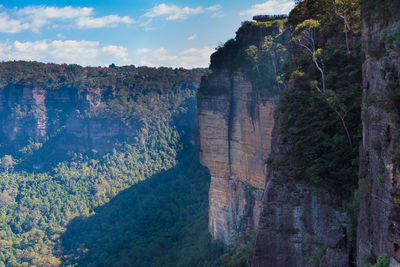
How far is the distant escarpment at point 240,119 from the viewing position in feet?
75.2

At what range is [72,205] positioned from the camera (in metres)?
55.7

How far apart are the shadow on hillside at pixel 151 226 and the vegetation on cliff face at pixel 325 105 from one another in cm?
1953

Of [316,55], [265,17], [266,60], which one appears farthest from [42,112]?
[316,55]

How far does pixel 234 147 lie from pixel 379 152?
18518 millimetres

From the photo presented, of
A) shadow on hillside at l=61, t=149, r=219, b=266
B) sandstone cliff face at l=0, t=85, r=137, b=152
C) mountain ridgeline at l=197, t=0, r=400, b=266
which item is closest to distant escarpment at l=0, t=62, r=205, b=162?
sandstone cliff face at l=0, t=85, r=137, b=152

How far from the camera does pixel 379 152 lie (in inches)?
317

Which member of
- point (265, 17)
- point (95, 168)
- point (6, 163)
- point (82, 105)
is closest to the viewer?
point (265, 17)

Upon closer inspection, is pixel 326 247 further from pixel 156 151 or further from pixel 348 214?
pixel 156 151

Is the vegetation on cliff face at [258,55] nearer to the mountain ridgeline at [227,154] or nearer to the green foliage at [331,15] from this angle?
the mountain ridgeline at [227,154]

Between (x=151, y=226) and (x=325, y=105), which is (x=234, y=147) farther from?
(x=151, y=226)

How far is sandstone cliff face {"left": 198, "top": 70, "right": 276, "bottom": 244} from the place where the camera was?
2350cm

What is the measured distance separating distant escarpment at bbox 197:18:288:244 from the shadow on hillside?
16.8 ft

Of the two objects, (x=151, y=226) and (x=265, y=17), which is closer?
(x=265, y=17)

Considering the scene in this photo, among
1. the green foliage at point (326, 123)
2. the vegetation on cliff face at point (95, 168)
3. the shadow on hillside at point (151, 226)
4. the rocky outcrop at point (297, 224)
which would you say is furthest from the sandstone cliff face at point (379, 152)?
the vegetation on cliff face at point (95, 168)
